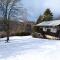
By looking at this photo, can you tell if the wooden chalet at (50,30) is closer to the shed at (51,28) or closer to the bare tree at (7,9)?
the shed at (51,28)

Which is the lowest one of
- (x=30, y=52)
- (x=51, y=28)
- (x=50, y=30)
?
(x=30, y=52)

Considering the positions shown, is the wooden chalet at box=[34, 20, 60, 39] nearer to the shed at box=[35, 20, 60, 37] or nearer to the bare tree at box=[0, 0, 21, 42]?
the shed at box=[35, 20, 60, 37]

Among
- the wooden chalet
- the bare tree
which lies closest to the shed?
the wooden chalet

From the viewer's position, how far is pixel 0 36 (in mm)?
29750

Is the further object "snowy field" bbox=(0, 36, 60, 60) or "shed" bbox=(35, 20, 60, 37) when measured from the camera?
"shed" bbox=(35, 20, 60, 37)

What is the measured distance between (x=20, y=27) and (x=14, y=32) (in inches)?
133

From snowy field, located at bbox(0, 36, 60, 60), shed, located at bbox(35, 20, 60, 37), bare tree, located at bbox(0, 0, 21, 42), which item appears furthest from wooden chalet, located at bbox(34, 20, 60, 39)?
snowy field, located at bbox(0, 36, 60, 60)

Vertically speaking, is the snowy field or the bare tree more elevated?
the bare tree

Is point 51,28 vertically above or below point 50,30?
above

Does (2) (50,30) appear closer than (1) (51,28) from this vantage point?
Yes

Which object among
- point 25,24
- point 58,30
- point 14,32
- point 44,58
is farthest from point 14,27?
point 44,58

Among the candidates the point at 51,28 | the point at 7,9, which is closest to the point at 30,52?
the point at 7,9

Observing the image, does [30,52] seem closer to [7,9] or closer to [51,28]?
[7,9]

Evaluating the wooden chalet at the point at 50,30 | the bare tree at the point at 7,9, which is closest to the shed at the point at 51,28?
the wooden chalet at the point at 50,30
